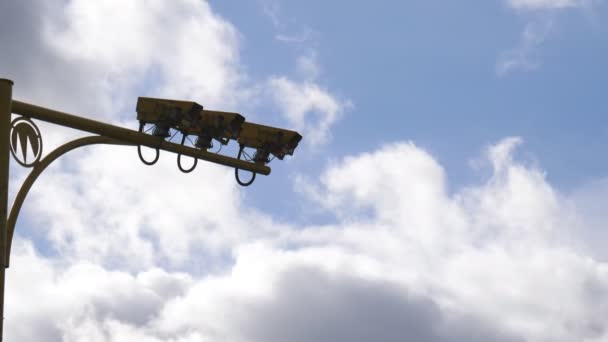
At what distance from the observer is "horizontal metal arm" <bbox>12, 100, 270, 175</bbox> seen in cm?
1146

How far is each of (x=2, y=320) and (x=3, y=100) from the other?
2.67m

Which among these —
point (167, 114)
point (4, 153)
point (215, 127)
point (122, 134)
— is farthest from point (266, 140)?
point (4, 153)

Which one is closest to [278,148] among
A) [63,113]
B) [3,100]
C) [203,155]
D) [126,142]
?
[203,155]

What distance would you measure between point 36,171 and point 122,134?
152 centimetres

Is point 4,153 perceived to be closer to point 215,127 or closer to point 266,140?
point 215,127

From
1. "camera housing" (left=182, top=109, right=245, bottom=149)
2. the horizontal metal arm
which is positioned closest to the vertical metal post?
the horizontal metal arm

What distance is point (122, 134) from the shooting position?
12.6 metres

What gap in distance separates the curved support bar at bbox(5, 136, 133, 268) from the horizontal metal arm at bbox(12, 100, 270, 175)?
0.16 meters

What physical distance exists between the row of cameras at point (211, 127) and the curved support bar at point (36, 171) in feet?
3.84

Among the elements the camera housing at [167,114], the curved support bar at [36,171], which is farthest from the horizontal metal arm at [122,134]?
the camera housing at [167,114]

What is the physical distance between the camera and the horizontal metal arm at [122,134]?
11461 mm

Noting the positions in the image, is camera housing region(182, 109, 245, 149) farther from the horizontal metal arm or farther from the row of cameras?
the horizontal metal arm

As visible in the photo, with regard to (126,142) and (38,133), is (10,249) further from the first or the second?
(126,142)

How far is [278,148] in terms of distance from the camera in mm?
14758
